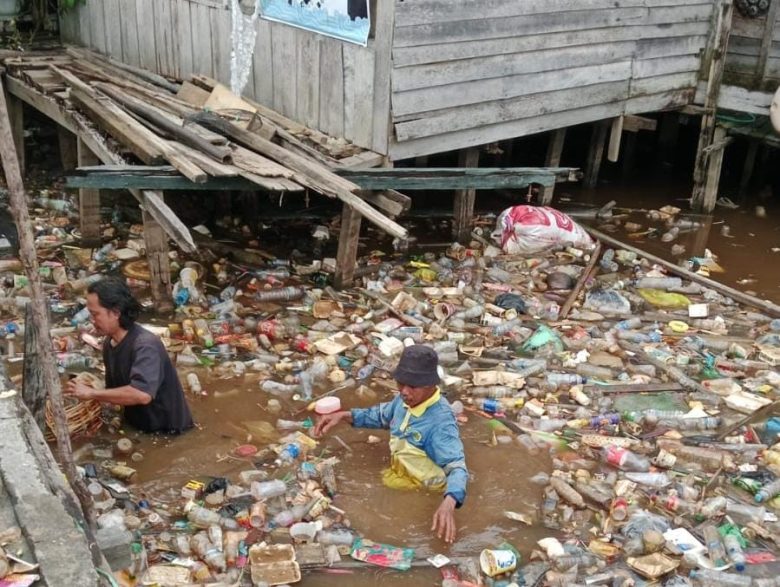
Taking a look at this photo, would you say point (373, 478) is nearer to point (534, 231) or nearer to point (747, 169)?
point (534, 231)

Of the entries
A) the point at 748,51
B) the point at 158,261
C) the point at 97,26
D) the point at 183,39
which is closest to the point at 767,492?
the point at 158,261

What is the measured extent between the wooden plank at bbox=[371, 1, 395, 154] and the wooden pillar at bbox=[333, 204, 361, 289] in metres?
0.87

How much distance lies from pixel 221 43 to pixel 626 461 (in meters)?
6.46

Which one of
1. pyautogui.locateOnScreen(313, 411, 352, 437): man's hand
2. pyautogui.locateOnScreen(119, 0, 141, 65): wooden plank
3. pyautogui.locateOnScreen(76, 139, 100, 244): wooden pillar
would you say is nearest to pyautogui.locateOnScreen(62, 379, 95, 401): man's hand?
pyautogui.locateOnScreen(313, 411, 352, 437): man's hand

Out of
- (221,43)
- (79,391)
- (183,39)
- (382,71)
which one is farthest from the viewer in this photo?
(183,39)

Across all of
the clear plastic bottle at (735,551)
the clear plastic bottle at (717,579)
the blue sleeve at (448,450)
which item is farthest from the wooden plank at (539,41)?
the clear plastic bottle at (717,579)

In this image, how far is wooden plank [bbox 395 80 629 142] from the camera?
8.48 metres

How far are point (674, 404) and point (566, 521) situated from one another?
180 centimetres

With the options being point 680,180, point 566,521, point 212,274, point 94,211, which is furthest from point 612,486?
point 680,180

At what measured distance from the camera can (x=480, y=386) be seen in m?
6.52

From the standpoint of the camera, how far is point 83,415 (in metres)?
5.16

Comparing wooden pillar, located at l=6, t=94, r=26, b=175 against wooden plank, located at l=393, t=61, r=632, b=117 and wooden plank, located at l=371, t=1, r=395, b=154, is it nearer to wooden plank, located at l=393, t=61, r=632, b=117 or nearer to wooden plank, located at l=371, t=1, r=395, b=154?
wooden plank, located at l=371, t=1, r=395, b=154

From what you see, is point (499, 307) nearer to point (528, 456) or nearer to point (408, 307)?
point (408, 307)

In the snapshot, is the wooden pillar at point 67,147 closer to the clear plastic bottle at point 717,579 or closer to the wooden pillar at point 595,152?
the wooden pillar at point 595,152
